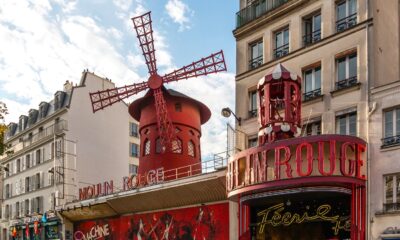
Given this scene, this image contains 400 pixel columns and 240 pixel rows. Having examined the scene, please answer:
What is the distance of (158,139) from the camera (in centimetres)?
2630

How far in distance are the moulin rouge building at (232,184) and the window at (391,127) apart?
636mm

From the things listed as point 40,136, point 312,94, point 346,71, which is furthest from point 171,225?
point 40,136

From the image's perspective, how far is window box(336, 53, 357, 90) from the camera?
16000 millimetres

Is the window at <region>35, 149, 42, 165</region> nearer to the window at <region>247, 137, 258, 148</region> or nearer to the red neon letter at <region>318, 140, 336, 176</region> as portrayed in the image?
the window at <region>247, 137, 258, 148</region>

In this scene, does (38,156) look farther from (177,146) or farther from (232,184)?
(232,184)

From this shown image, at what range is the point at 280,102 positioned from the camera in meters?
16.3

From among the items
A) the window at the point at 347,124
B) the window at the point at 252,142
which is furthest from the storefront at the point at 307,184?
the window at the point at 252,142

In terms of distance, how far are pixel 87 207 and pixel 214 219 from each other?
30.2 feet

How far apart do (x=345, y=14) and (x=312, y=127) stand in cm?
357

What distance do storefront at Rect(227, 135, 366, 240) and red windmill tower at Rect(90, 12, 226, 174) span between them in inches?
342

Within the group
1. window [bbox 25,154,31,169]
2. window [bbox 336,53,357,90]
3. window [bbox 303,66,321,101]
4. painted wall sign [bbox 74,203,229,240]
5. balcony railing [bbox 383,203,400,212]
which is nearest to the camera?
balcony railing [bbox 383,203,400,212]

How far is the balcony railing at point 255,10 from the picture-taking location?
748 inches

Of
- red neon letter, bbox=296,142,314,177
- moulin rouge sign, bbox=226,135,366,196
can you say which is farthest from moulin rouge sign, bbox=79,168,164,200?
red neon letter, bbox=296,142,314,177

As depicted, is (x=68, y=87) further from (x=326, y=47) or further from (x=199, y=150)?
(x=326, y=47)
